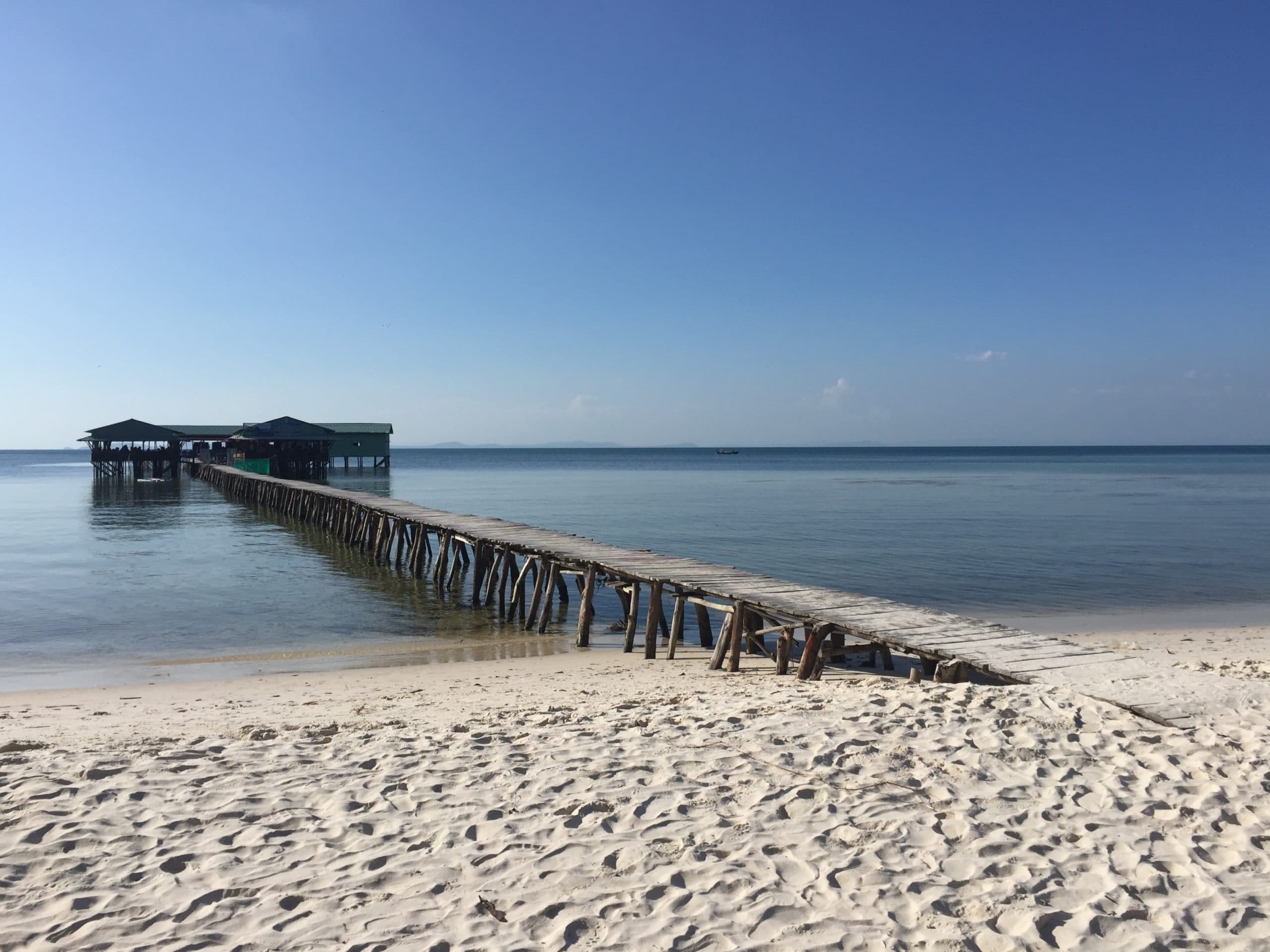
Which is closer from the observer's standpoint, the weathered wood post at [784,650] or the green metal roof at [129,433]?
the weathered wood post at [784,650]

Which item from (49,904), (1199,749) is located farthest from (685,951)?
(1199,749)

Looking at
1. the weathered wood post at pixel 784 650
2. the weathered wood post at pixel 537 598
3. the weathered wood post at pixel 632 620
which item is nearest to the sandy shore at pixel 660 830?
the weathered wood post at pixel 784 650

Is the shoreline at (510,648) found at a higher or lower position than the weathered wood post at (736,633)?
lower

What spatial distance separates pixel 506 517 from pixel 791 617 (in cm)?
2300

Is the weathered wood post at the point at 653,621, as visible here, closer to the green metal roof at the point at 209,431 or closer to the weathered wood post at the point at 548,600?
the weathered wood post at the point at 548,600

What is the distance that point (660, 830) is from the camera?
462 centimetres

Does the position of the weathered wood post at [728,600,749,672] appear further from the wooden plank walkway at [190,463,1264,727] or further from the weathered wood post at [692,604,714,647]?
the weathered wood post at [692,604,714,647]

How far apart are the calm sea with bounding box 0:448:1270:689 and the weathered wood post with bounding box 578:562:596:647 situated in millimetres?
437

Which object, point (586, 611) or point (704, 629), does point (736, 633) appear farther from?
point (586, 611)

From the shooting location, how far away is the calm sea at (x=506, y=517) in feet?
40.3

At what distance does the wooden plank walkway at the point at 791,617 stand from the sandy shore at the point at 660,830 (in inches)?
20.2

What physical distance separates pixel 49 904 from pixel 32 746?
2.79 metres

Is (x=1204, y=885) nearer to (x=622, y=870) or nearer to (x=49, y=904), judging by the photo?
(x=622, y=870)

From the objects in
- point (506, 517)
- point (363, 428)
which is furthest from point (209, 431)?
point (506, 517)
